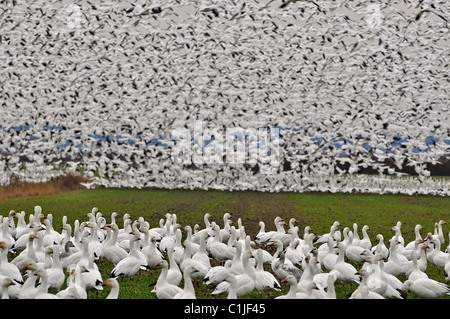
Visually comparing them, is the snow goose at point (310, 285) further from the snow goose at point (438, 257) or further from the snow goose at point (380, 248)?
the snow goose at point (438, 257)

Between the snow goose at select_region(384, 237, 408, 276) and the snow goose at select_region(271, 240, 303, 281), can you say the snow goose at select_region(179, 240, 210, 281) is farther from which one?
the snow goose at select_region(384, 237, 408, 276)

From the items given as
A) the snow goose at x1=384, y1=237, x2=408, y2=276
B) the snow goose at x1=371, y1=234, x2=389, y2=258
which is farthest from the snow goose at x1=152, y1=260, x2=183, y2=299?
the snow goose at x1=371, y1=234, x2=389, y2=258

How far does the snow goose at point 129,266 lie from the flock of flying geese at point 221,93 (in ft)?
73.7

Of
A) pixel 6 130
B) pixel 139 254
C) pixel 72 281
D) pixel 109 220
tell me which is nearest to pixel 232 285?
pixel 72 281

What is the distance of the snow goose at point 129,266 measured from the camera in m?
9.68

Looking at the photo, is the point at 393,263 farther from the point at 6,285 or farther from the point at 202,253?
the point at 6,285

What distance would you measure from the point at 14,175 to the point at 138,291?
24133mm

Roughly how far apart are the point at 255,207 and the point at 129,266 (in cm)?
1405

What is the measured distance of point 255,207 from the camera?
77.3 ft

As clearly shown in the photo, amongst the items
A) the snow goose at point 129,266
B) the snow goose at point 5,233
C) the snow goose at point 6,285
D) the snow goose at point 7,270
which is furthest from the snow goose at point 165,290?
the snow goose at point 5,233

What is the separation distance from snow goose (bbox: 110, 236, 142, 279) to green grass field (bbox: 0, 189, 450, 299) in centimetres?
259

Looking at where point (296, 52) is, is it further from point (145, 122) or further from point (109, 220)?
point (109, 220)

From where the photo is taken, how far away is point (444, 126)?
110 feet

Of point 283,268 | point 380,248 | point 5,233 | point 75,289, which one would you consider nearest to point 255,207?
point 380,248
